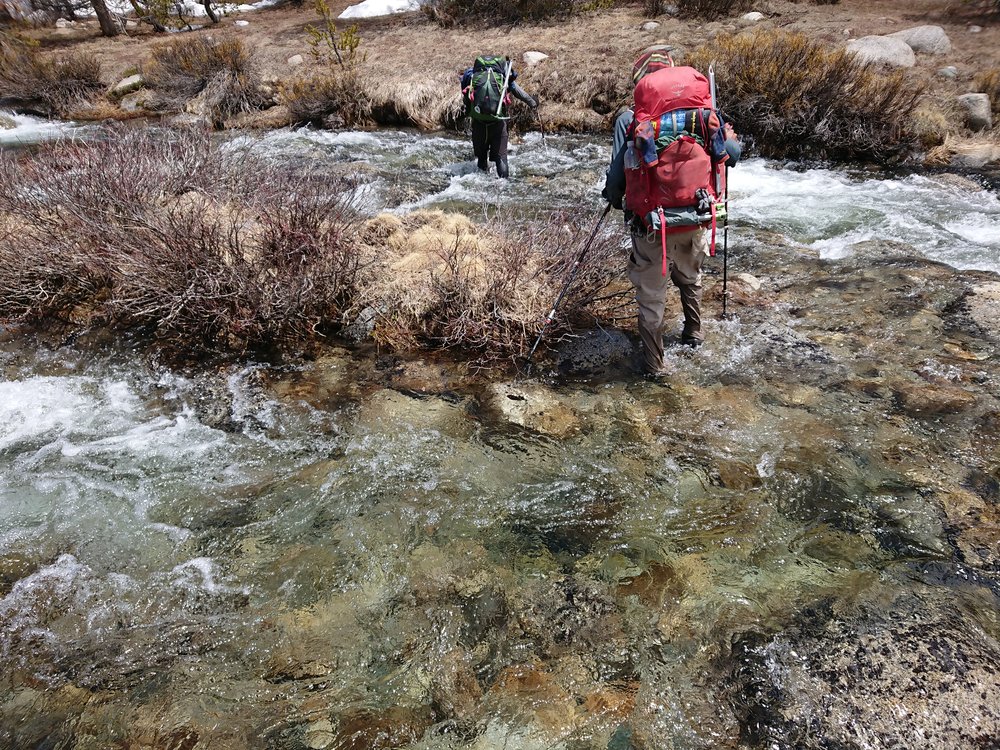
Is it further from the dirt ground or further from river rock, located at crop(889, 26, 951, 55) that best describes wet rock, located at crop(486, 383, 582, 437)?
river rock, located at crop(889, 26, 951, 55)

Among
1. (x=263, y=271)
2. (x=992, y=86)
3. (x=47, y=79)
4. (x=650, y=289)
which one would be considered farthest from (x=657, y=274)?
(x=47, y=79)

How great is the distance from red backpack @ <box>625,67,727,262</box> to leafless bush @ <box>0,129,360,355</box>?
2829mm

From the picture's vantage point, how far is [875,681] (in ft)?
7.79

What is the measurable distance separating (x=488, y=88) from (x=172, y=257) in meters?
5.70

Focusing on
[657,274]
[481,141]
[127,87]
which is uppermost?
[127,87]

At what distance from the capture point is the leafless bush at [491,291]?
5082 millimetres

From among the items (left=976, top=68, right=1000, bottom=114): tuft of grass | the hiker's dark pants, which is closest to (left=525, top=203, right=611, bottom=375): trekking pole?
the hiker's dark pants

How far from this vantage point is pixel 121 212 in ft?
20.1

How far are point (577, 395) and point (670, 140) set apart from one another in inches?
77.1

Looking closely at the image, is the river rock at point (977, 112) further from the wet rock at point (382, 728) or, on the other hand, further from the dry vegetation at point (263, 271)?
the wet rock at point (382, 728)

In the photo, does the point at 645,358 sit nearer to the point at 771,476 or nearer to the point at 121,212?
the point at 771,476

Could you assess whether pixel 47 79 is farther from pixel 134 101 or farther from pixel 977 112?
pixel 977 112

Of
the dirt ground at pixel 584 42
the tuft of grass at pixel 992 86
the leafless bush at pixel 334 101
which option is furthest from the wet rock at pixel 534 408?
the leafless bush at pixel 334 101

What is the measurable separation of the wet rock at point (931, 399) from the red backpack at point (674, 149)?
6.43 feet
